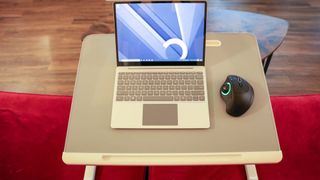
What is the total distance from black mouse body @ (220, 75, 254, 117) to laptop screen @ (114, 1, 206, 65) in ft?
0.34

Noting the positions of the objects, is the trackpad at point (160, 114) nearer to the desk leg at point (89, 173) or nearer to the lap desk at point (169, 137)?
the lap desk at point (169, 137)

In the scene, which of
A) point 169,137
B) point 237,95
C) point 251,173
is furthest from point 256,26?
point 169,137

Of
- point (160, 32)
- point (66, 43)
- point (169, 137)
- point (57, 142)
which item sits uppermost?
point (160, 32)

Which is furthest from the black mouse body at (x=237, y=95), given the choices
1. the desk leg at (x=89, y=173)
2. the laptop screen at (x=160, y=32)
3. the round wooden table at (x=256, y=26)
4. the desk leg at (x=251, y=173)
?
the round wooden table at (x=256, y=26)

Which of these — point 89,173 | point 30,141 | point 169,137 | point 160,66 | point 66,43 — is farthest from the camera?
point 66,43

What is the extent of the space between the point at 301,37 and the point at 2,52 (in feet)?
7.12

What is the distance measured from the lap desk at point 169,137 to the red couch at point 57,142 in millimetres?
347

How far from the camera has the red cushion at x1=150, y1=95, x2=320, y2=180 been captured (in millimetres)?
1001

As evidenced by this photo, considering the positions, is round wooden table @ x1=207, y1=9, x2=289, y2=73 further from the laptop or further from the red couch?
the laptop

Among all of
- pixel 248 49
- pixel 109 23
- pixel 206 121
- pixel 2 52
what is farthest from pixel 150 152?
pixel 2 52

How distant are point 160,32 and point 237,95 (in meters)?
0.23

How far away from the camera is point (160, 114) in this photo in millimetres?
695

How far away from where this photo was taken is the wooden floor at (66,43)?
194cm

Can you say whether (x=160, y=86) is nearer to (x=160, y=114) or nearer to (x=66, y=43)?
(x=160, y=114)
